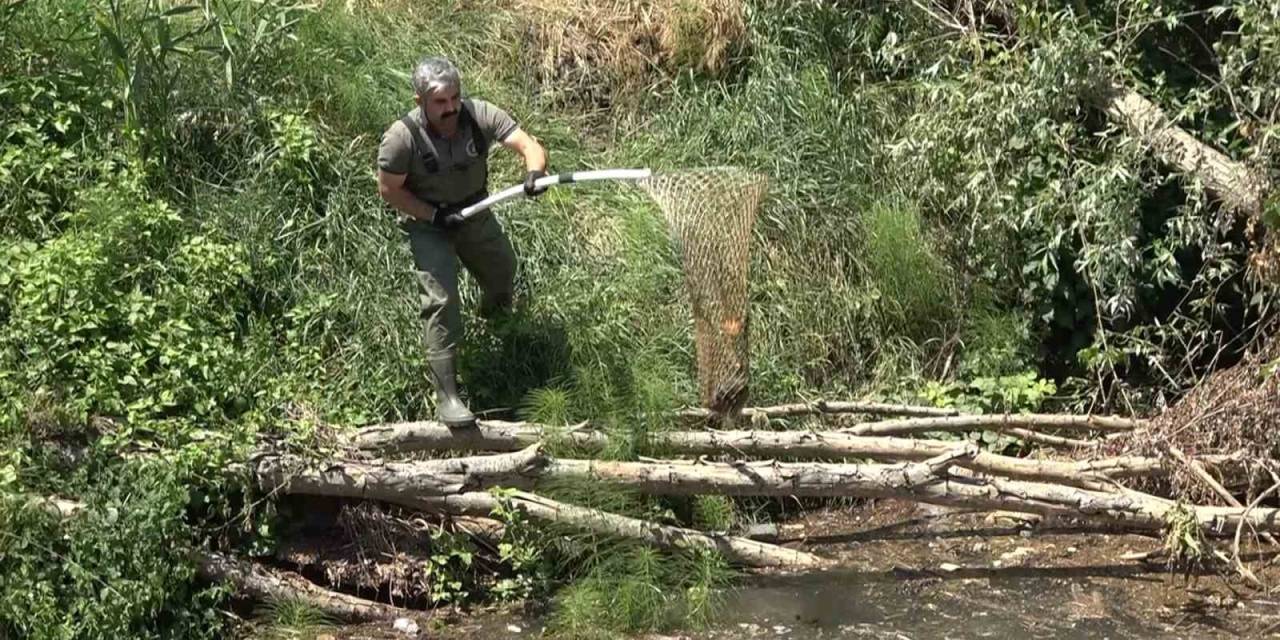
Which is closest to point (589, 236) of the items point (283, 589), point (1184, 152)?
point (283, 589)

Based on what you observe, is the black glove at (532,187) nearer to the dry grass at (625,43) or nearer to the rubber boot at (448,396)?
the rubber boot at (448,396)

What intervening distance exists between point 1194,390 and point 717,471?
2325 millimetres

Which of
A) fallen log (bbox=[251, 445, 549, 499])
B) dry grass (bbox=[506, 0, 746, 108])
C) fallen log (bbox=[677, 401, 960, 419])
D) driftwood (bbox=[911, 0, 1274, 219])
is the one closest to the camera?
fallen log (bbox=[251, 445, 549, 499])

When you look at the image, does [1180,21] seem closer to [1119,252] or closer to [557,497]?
[1119,252]

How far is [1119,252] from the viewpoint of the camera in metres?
7.41

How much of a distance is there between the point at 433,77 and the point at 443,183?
19.7 inches

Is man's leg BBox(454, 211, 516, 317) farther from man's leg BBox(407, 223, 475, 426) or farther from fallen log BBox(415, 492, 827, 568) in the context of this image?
fallen log BBox(415, 492, 827, 568)

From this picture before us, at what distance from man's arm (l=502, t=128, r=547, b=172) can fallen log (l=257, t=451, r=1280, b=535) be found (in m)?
1.28

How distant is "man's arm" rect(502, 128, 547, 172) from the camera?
269 inches

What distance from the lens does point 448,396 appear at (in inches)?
267

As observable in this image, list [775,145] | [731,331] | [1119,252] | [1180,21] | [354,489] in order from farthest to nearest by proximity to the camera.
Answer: [775,145], [1180,21], [1119,252], [731,331], [354,489]

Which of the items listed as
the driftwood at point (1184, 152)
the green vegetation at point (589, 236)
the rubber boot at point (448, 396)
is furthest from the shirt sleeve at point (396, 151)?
the driftwood at point (1184, 152)

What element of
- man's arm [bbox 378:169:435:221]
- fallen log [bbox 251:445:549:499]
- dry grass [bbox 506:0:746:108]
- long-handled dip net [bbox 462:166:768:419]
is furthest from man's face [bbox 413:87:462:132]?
dry grass [bbox 506:0:746:108]

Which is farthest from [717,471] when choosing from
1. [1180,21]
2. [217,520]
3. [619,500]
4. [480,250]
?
[1180,21]
